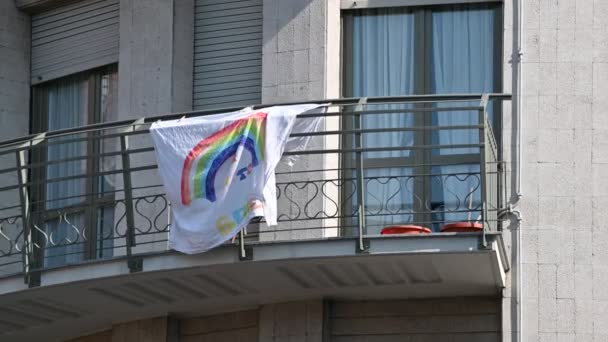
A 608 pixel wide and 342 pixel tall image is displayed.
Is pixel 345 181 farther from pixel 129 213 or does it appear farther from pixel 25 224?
pixel 25 224

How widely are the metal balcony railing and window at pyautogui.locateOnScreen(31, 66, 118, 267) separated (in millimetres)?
344

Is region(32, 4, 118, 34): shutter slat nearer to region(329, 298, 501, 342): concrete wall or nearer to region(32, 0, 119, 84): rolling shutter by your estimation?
region(32, 0, 119, 84): rolling shutter

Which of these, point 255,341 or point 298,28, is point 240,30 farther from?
point 255,341

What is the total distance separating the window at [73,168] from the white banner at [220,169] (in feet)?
8.72

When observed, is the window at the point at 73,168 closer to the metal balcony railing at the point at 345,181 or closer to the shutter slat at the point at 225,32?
the metal balcony railing at the point at 345,181

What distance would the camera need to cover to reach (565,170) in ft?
70.1

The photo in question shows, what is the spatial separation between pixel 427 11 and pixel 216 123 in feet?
11.7

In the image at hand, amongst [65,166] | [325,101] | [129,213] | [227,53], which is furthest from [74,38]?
[325,101]

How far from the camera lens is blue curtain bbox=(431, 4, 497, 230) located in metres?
22.0

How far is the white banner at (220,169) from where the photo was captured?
20281mm

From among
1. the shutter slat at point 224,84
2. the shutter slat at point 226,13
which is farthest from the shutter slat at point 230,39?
the shutter slat at point 224,84

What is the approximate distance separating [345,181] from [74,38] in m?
5.09

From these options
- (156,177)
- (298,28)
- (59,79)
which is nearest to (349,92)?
(298,28)

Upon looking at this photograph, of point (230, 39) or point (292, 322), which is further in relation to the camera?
point (230, 39)
